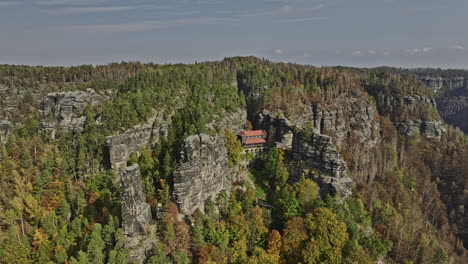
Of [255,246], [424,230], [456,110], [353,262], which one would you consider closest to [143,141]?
[255,246]

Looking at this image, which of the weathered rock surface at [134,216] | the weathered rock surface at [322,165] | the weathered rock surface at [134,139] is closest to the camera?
the weathered rock surface at [134,216]

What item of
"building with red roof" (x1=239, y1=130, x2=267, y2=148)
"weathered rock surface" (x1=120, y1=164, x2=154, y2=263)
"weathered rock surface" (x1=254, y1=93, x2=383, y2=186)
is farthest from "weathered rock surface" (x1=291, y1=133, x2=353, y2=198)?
"weathered rock surface" (x1=120, y1=164, x2=154, y2=263)

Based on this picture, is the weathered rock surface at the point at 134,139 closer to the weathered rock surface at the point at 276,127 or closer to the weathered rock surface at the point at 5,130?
the weathered rock surface at the point at 276,127

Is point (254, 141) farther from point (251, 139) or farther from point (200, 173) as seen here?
point (200, 173)

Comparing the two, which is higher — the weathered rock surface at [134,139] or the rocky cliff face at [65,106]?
the rocky cliff face at [65,106]

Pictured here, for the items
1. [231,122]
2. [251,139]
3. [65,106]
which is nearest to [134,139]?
[231,122]

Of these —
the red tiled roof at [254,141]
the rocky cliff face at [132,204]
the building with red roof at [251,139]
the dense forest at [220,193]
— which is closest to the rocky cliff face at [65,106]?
the dense forest at [220,193]

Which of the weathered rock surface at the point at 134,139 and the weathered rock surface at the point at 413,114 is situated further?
the weathered rock surface at the point at 413,114
